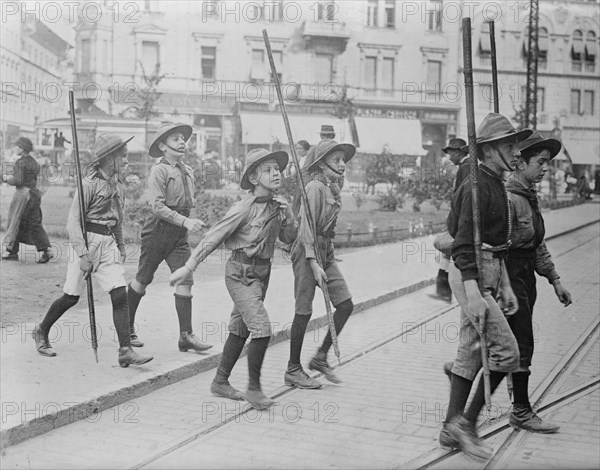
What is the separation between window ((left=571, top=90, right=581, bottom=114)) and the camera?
32.6 ft

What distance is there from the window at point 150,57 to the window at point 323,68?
1.62 m

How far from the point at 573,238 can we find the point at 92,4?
1168 cm

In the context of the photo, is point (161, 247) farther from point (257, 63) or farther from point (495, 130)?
point (495, 130)

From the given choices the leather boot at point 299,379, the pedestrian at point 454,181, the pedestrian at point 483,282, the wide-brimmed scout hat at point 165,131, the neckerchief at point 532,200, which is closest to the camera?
the pedestrian at point 483,282

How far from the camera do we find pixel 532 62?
959 cm

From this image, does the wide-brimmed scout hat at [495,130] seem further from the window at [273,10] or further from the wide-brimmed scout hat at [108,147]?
the window at [273,10]

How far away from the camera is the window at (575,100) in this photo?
9927 mm

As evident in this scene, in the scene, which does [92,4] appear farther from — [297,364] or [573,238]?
[573,238]

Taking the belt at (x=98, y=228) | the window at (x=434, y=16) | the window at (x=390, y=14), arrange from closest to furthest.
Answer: the belt at (x=98, y=228) → the window at (x=434, y=16) → the window at (x=390, y=14)

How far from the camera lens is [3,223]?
31.0 feet

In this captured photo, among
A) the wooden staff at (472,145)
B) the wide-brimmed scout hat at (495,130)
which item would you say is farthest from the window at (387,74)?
the wooden staff at (472,145)

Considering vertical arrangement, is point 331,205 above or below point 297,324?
above

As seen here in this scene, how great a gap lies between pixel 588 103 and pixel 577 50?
968mm

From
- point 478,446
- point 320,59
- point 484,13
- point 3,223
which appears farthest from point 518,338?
point 3,223
